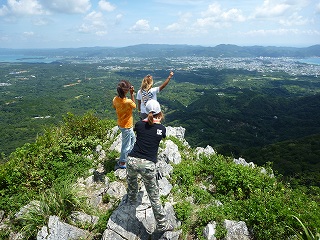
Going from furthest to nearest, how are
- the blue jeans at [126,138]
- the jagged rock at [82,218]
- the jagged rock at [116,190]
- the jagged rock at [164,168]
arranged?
the jagged rock at [164,168] → the blue jeans at [126,138] → the jagged rock at [116,190] → the jagged rock at [82,218]

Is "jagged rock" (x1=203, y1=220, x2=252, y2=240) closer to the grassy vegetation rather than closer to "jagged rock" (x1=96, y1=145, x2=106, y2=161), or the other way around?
the grassy vegetation

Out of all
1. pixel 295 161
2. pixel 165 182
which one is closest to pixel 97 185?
pixel 165 182

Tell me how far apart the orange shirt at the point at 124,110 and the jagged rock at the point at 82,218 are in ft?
8.36

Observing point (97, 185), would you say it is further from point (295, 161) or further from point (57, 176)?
point (295, 161)

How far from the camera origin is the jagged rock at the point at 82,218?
19.6ft

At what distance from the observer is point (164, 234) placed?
5.33 metres

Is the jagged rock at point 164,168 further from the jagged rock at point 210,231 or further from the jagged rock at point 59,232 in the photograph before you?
the jagged rock at point 59,232

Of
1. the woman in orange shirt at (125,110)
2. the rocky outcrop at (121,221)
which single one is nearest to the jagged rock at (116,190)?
the rocky outcrop at (121,221)

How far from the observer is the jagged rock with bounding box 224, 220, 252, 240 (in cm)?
538

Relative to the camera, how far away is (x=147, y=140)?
5.30 metres

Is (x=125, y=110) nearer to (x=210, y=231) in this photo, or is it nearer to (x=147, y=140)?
(x=147, y=140)

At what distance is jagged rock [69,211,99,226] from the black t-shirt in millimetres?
2059

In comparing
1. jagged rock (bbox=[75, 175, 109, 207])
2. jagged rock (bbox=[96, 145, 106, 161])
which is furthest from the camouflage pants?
jagged rock (bbox=[96, 145, 106, 161])

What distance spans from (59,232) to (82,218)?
687mm
